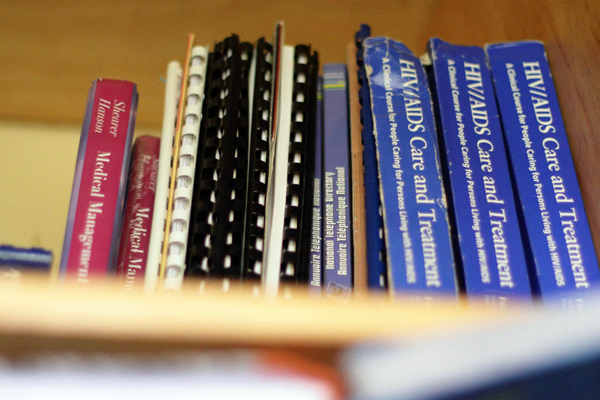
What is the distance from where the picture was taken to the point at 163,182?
522mm

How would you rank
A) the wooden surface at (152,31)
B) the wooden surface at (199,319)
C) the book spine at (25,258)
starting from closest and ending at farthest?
the wooden surface at (199,319) → the book spine at (25,258) → the wooden surface at (152,31)

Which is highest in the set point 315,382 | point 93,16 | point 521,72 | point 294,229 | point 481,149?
point 93,16

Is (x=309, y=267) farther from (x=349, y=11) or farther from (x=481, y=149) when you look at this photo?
(x=349, y=11)

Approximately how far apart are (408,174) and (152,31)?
1.53 ft

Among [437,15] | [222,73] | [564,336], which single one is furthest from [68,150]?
[564,336]

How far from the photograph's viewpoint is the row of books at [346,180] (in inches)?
18.3

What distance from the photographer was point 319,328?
290 millimetres

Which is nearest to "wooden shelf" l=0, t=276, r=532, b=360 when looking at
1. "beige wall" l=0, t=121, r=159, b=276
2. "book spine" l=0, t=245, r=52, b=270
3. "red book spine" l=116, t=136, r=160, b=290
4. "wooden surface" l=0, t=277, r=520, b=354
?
"wooden surface" l=0, t=277, r=520, b=354

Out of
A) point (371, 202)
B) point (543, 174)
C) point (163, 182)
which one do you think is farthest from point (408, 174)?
point (163, 182)

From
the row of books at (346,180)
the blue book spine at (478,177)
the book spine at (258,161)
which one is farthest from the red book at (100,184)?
the blue book spine at (478,177)

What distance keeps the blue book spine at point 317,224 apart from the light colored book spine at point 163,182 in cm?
15

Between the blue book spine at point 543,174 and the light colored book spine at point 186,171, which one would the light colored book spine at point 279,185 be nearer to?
the light colored book spine at point 186,171

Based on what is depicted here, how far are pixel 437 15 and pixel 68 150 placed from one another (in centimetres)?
62

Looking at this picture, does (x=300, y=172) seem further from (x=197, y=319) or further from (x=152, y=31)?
(x=152, y=31)
